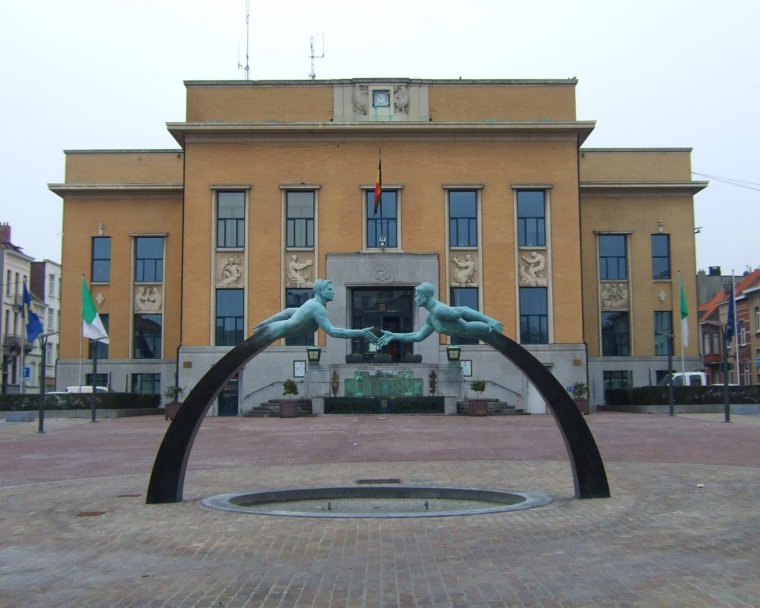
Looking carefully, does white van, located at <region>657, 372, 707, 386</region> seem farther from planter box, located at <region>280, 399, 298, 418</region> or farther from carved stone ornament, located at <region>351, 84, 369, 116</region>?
carved stone ornament, located at <region>351, 84, 369, 116</region>

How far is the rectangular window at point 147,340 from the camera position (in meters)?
51.7

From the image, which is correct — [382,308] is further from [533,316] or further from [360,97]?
[360,97]

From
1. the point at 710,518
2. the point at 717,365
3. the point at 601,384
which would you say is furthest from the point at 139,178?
the point at 717,365

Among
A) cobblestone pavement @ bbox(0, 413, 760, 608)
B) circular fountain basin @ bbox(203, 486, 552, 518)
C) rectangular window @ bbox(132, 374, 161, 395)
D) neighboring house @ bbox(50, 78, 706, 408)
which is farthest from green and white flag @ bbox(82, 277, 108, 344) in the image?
circular fountain basin @ bbox(203, 486, 552, 518)

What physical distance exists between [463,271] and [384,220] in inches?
198

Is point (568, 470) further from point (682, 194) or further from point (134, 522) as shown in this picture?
point (682, 194)

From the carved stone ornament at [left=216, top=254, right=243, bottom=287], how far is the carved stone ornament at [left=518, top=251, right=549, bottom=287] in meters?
14.9

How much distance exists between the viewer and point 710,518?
1073 centimetres

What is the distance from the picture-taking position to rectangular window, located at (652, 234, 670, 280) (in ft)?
170

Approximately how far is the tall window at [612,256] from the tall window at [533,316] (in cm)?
725

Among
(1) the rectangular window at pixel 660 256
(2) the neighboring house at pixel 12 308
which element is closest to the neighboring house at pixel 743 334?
(1) the rectangular window at pixel 660 256

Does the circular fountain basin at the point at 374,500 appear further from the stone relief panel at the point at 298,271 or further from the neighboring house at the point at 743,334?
the neighboring house at the point at 743,334

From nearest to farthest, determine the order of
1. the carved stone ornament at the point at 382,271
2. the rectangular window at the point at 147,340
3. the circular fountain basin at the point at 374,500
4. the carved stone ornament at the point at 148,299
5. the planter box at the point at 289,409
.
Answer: the circular fountain basin at the point at 374,500 < the planter box at the point at 289,409 < the carved stone ornament at the point at 382,271 < the rectangular window at the point at 147,340 < the carved stone ornament at the point at 148,299

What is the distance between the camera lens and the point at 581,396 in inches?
1662
